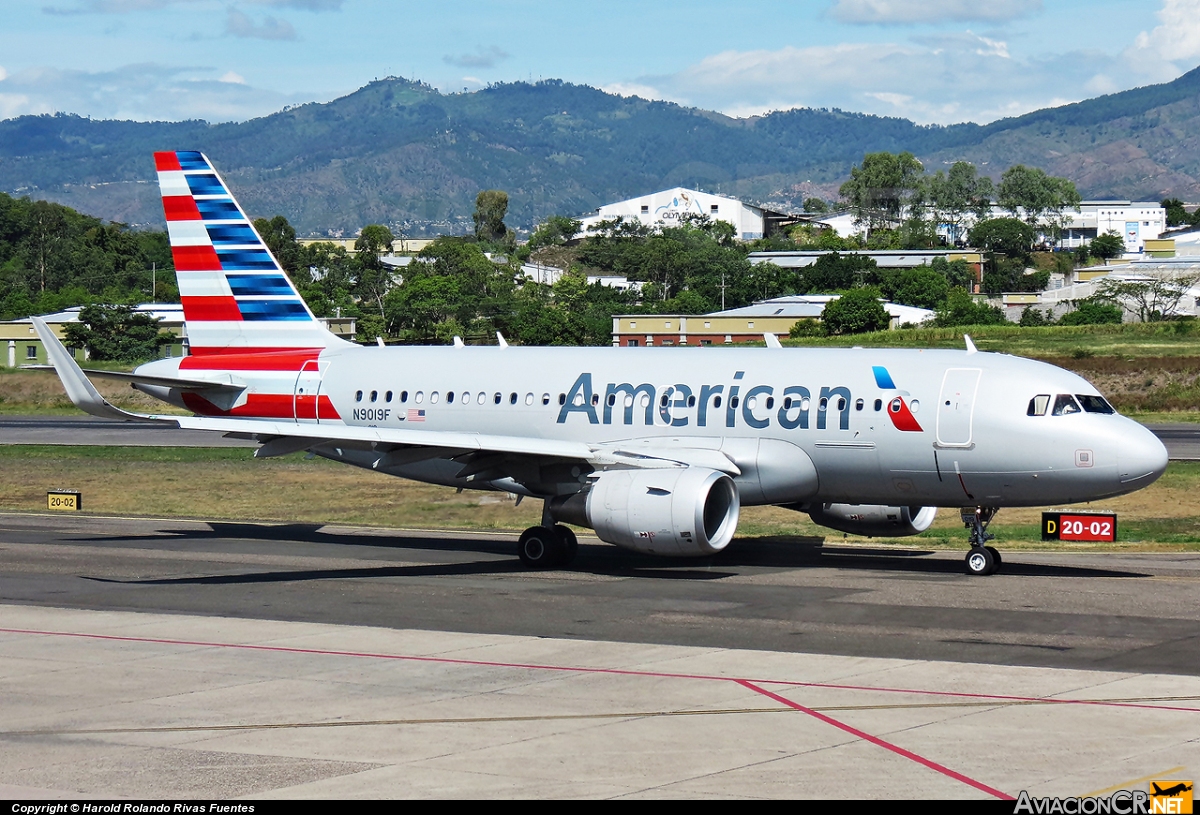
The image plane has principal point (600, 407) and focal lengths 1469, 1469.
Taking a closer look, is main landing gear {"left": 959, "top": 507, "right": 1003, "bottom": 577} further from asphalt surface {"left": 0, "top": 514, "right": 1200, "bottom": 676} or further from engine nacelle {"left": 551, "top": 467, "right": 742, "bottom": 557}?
engine nacelle {"left": 551, "top": 467, "right": 742, "bottom": 557}

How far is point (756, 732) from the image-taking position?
17.0 meters

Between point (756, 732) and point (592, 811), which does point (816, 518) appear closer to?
point (756, 732)

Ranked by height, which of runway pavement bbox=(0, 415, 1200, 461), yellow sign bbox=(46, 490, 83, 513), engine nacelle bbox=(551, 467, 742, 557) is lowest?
runway pavement bbox=(0, 415, 1200, 461)

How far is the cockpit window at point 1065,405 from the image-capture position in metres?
28.6

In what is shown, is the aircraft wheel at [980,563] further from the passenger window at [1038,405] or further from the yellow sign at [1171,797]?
the yellow sign at [1171,797]

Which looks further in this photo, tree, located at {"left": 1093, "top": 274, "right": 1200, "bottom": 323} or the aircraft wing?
tree, located at {"left": 1093, "top": 274, "right": 1200, "bottom": 323}

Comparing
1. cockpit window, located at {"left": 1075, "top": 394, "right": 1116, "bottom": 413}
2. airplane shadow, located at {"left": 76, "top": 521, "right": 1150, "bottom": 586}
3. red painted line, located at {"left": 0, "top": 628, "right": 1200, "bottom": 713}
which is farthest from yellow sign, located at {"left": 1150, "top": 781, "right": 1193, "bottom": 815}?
airplane shadow, located at {"left": 76, "top": 521, "right": 1150, "bottom": 586}

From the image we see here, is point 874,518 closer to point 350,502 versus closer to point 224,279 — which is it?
point 224,279

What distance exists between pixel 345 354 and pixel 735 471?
11760mm

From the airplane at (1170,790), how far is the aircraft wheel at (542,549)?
1890 centimetres

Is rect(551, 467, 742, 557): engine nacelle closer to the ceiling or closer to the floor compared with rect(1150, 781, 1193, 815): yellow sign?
closer to the ceiling

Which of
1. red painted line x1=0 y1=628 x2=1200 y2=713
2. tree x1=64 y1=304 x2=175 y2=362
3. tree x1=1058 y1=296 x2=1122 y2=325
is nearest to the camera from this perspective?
red painted line x1=0 y1=628 x2=1200 y2=713

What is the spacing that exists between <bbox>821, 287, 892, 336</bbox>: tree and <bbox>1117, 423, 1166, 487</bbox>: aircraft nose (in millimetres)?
95519

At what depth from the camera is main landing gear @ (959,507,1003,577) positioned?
2984 cm
